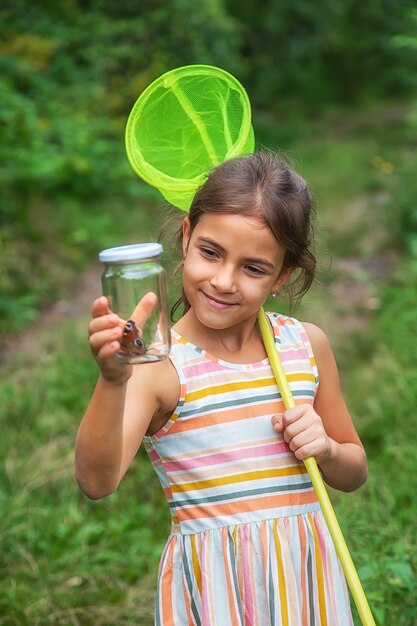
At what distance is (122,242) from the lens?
6723 millimetres

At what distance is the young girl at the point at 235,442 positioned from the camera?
6.43 feet

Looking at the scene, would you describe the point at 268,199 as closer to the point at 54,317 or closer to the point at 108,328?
the point at 108,328

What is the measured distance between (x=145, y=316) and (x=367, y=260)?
209 inches

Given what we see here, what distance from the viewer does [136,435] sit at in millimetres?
1844

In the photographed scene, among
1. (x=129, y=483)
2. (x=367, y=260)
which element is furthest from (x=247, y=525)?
(x=367, y=260)

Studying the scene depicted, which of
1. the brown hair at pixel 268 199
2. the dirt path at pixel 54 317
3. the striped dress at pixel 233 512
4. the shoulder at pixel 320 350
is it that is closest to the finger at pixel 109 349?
the striped dress at pixel 233 512

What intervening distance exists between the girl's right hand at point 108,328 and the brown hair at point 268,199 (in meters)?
0.42

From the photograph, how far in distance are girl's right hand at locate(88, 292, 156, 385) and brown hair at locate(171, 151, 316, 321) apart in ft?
1.38

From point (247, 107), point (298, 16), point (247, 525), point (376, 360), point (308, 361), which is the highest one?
point (247, 107)

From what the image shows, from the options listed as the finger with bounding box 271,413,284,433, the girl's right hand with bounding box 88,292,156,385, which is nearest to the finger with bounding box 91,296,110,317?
the girl's right hand with bounding box 88,292,156,385

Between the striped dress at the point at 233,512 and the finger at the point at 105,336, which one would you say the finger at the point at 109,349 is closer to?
the finger at the point at 105,336

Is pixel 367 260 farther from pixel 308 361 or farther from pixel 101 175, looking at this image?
pixel 308 361

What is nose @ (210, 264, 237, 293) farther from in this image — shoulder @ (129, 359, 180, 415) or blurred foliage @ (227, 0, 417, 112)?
blurred foliage @ (227, 0, 417, 112)

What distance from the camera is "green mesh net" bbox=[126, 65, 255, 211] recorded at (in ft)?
7.20
